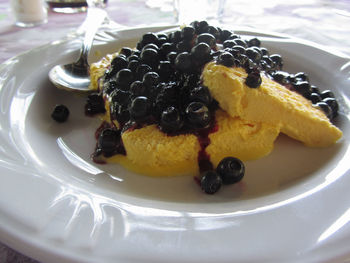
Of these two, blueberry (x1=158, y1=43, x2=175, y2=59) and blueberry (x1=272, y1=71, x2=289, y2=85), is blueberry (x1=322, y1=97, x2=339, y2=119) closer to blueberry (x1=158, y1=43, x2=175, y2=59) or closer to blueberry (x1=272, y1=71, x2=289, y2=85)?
blueberry (x1=272, y1=71, x2=289, y2=85)

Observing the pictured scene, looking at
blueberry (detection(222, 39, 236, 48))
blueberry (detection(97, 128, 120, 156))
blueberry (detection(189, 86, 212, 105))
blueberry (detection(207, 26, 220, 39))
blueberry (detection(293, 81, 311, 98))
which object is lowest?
blueberry (detection(97, 128, 120, 156))

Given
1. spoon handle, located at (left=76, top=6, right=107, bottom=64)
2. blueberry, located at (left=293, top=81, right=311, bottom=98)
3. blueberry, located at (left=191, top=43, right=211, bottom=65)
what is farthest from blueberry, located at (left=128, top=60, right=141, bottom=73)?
blueberry, located at (left=293, top=81, right=311, bottom=98)

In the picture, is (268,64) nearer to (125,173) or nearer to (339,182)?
(339,182)

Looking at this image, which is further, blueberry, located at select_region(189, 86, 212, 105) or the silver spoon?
the silver spoon

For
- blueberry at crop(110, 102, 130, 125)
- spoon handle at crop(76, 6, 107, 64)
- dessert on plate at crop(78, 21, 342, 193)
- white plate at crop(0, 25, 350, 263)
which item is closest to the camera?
white plate at crop(0, 25, 350, 263)

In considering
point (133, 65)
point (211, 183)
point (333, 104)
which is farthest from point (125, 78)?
point (333, 104)

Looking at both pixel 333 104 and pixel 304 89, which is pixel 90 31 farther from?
pixel 333 104

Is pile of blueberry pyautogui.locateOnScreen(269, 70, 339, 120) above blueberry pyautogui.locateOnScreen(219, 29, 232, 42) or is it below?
below

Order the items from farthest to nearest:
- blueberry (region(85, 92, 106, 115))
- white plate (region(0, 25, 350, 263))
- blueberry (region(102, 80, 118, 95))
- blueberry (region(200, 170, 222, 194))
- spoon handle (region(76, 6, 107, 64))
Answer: spoon handle (region(76, 6, 107, 64)), blueberry (region(85, 92, 106, 115)), blueberry (region(102, 80, 118, 95)), blueberry (region(200, 170, 222, 194)), white plate (region(0, 25, 350, 263))
